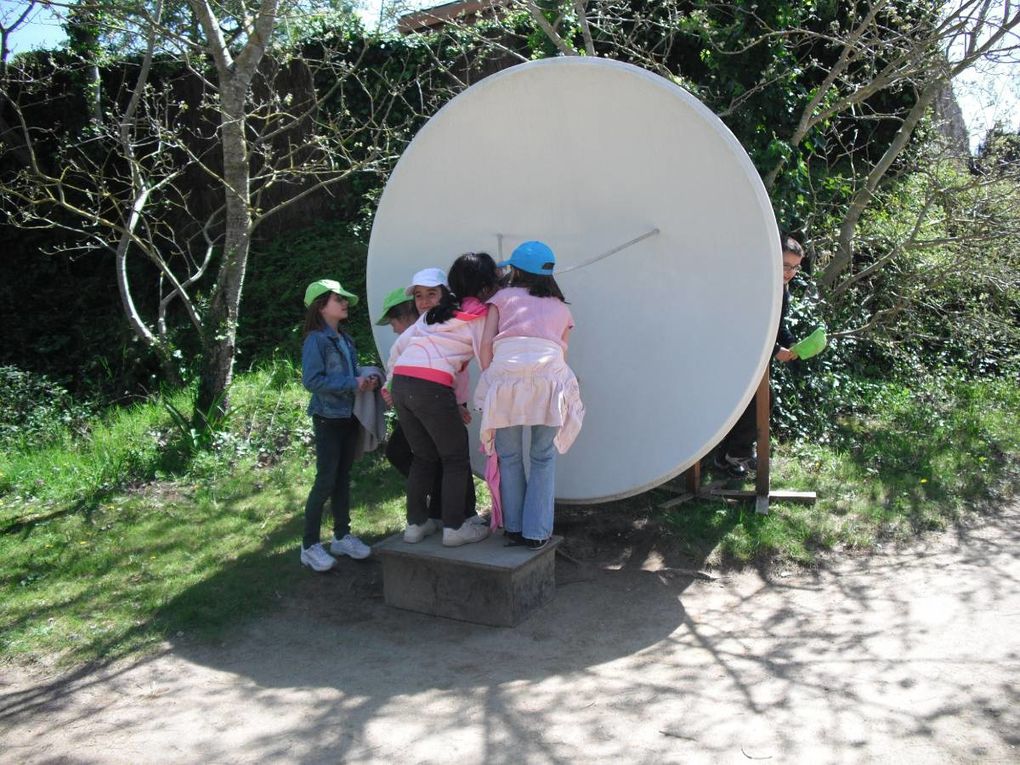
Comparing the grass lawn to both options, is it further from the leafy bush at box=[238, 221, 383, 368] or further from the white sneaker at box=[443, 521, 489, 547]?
the leafy bush at box=[238, 221, 383, 368]

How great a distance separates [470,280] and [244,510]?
6.81ft

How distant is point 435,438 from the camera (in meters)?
3.81

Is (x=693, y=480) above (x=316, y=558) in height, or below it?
above

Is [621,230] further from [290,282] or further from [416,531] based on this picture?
[290,282]

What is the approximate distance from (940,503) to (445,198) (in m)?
2.96

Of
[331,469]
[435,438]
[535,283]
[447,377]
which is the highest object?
[535,283]

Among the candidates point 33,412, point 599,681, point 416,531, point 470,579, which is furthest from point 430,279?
point 33,412

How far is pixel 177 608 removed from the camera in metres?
3.95

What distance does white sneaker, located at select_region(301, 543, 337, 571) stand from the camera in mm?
4211

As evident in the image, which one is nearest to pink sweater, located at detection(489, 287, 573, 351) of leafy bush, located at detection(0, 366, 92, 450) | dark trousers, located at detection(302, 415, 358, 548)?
dark trousers, located at detection(302, 415, 358, 548)

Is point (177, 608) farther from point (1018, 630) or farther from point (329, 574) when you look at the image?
point (1018, 630)

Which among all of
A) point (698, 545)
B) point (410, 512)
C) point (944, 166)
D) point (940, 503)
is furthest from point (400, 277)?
point (944, 166)

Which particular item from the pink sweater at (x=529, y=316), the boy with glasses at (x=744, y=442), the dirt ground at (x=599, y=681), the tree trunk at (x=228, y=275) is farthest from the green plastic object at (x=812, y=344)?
the tree trunk at (x=228, y=275)

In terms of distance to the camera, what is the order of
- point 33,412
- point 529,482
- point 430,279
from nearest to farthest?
1. point 529,482
2. point 430,279
3. point 33,412
